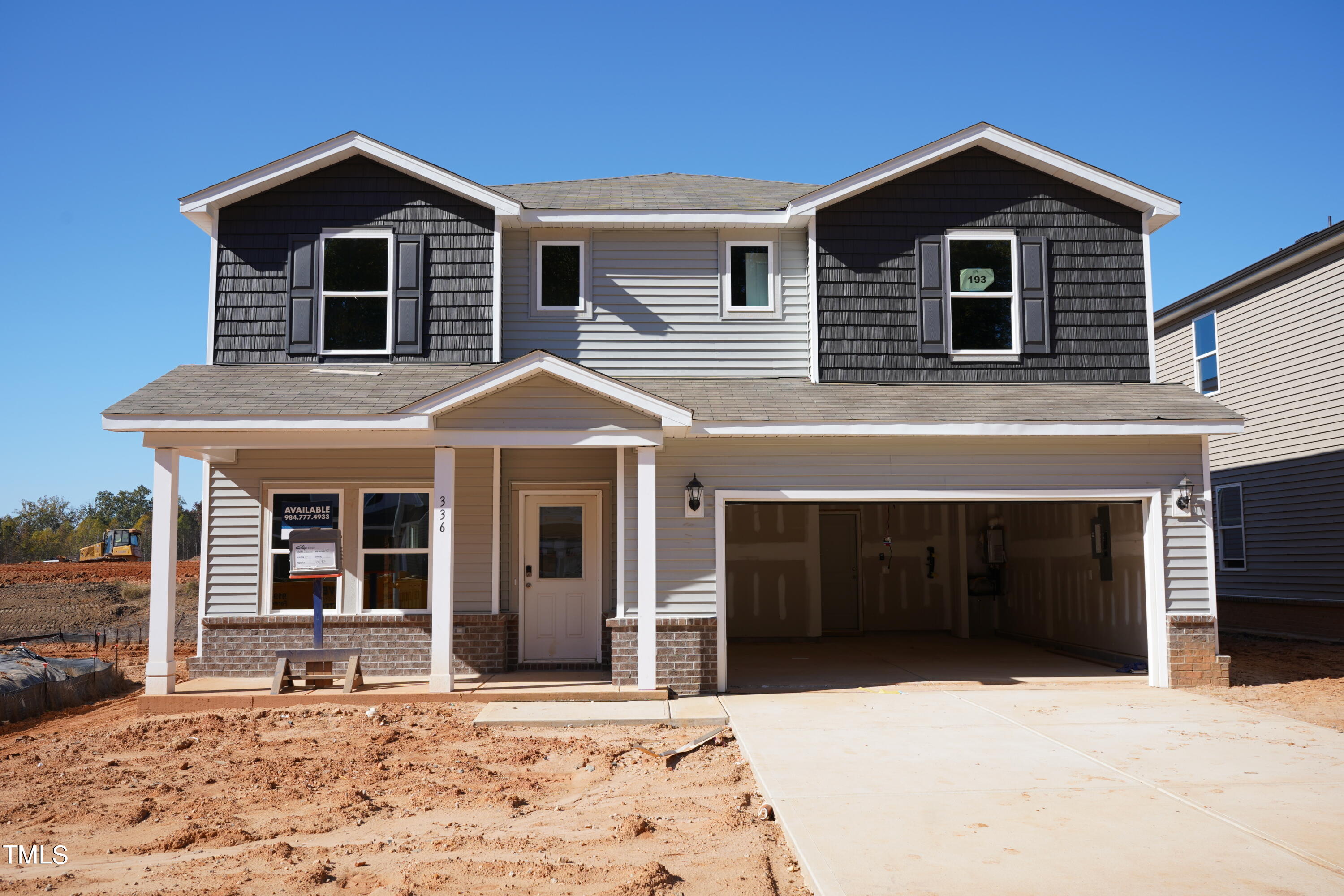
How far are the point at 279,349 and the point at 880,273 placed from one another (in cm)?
750

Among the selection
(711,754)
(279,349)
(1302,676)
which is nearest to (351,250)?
(279,349)

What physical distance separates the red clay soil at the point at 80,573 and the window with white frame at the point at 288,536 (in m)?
21.6

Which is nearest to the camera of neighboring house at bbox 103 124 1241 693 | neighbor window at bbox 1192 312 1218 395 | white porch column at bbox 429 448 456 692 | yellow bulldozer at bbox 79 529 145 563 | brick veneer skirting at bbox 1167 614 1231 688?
white porch column at bbox 429 448 456 692

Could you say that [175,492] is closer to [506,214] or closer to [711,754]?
[506,214]

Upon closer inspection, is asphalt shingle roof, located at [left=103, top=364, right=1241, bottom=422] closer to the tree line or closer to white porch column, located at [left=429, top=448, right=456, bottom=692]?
white porch column, located at [left=429, top=448, right=456, bottom=692]

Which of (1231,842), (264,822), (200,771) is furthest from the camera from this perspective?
(200,771)

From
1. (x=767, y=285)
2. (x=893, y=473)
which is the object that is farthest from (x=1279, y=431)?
(x=767, y=285)

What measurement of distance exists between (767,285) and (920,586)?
24.8 feet

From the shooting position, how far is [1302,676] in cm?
1197

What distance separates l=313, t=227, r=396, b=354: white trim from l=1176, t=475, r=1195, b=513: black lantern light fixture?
942 cm

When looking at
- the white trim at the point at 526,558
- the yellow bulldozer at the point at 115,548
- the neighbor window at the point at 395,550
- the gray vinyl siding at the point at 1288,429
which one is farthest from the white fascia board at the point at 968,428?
the yellow bulldozer at the point at 115,548

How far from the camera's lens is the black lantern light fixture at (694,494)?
35.7 ft

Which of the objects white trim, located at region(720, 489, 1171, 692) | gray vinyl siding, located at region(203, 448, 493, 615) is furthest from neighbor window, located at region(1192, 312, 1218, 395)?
gray vinyl siding, located at region(203, 448, 493, 615)

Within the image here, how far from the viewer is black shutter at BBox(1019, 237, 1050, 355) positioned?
12500 mm
